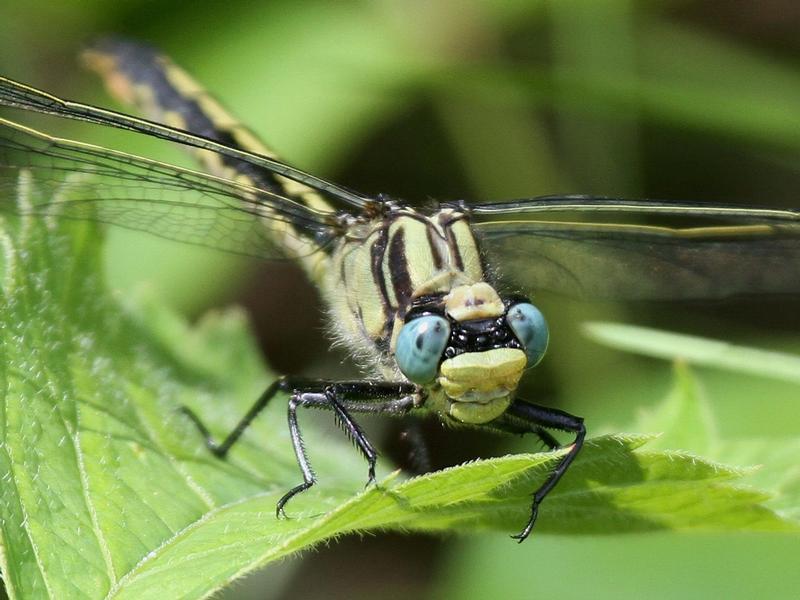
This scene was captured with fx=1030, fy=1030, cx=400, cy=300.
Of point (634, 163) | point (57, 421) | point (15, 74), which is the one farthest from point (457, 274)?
point (15, 74)

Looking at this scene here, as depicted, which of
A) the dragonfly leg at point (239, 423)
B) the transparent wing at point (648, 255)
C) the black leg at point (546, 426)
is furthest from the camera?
the transparent wing at point (648, 255)

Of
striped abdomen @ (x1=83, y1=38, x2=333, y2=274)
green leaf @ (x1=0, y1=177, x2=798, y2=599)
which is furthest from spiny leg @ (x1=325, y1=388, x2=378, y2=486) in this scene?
striped abdomen @ (x1=83, y1=38, x2=333, y2=274)

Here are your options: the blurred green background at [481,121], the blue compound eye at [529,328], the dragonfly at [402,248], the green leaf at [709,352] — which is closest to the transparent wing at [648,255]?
the dragonfly at [402,248]

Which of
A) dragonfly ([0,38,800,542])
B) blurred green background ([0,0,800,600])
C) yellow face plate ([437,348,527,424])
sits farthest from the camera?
blurred green background ([0,0,800,600])

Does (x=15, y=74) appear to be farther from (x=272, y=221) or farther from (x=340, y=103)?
(x=272, y=221)

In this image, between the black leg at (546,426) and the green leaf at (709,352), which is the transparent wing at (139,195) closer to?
the black leg at (546,426)

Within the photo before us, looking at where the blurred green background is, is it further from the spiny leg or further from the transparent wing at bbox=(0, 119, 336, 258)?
the spiny leg

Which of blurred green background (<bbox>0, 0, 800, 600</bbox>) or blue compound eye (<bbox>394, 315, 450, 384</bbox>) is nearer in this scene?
blue compound eye (<bbox>394, 315, 450, 384</bbox>)

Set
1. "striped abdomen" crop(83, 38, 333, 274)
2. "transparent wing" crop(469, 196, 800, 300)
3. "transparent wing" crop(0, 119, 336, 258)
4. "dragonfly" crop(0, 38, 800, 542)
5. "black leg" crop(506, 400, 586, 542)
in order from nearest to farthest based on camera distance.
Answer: "black leg" crop(506, 400, 586, 542) → "dragonfly" crop(0, 38, 800, 542) → "transparent wing" crop(0, 119, 336, 258) → "striped abdomen" crop(83, 38, 333, 274) → "transparent wing" crop(469, 196, 800, 300)
